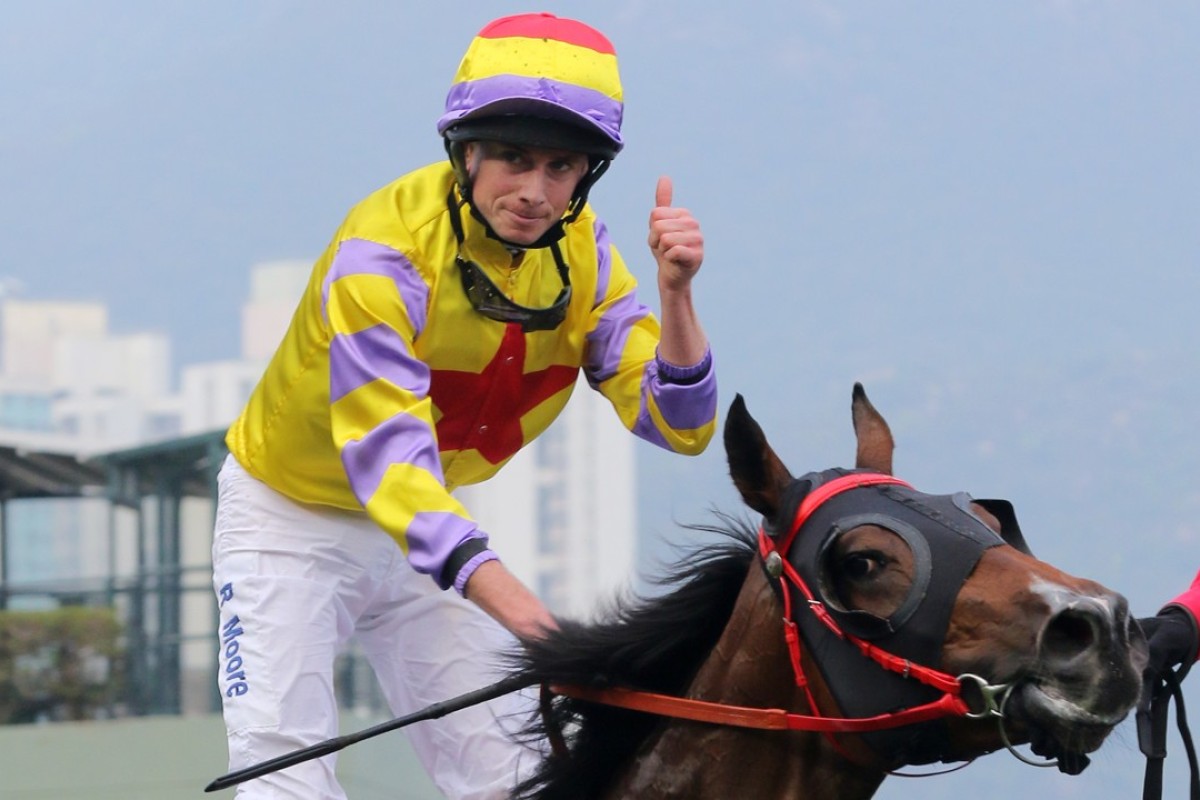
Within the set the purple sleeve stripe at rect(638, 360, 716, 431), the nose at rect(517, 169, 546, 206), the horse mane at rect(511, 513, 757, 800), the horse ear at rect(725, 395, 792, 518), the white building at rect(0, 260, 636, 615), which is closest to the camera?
Result: the horse ear at rect(725, 395, 792, 518)

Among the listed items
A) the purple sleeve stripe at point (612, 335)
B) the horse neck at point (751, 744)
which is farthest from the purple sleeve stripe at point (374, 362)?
the horse neck at point (751, 744)

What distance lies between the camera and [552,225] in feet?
7.89

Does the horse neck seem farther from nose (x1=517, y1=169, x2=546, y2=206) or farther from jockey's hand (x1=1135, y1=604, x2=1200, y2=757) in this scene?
nose (x1=517, y1=169, x2=546, y2=206)

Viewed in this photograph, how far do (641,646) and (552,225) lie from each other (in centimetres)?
61

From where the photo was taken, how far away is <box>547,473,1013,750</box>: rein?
183cm

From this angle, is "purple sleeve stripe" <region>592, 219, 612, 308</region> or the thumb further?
"purple sleeve stripe" <region>592, 219, 612, 308</region>

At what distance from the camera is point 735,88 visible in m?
23.5

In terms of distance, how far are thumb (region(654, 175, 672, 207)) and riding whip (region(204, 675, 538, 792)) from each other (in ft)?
2.14

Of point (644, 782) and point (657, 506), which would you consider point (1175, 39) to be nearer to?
point (657, 506)

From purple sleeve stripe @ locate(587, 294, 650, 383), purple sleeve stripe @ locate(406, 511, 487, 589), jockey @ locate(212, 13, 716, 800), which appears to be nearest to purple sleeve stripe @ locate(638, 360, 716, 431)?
jockey @ locate(212, 13, 716, 800)

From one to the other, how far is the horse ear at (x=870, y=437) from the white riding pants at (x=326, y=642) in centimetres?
64

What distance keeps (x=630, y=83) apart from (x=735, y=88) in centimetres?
176

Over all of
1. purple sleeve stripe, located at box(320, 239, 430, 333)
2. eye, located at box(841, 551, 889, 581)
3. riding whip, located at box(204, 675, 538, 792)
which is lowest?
riding whip, located at box(204, 675, 538, 792)

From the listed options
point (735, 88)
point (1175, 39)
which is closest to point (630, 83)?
point (735, 88)
